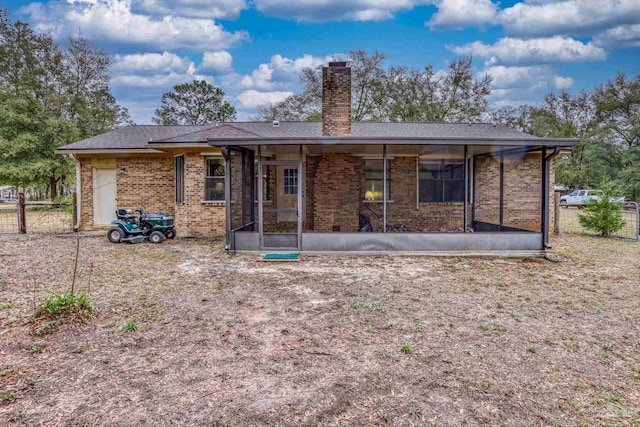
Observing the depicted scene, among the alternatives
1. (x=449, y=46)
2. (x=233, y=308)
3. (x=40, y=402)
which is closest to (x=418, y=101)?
(x=449, y=46)

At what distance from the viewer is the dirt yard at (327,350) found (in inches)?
99.0

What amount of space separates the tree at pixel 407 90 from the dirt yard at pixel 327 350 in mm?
22011

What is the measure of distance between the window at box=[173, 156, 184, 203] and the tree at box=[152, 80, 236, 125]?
73.5 ft

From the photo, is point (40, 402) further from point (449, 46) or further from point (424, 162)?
point (449, 46)

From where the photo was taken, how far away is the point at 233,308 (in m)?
4.69

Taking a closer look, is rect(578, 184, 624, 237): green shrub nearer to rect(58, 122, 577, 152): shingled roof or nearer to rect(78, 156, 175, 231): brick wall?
rect(58, 122, 577, 152): shingled roof

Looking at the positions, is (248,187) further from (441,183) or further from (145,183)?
(441,183)

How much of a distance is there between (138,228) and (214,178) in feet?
8.11

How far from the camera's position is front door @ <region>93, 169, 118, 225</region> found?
39.1 feet

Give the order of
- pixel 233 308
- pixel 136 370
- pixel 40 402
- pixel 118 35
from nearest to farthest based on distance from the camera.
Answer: pixel 40 402 < pixel 136 370 < pixel 233 308 < pixel 118 35

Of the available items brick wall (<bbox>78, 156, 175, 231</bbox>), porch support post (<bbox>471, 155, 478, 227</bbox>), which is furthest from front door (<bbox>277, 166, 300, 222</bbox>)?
porch support post (<bbox>471, 155, 478, 227</bbox>)

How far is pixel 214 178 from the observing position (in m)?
10.6

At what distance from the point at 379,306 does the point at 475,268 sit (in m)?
3.21

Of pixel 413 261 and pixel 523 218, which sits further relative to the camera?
pixel 523 218
